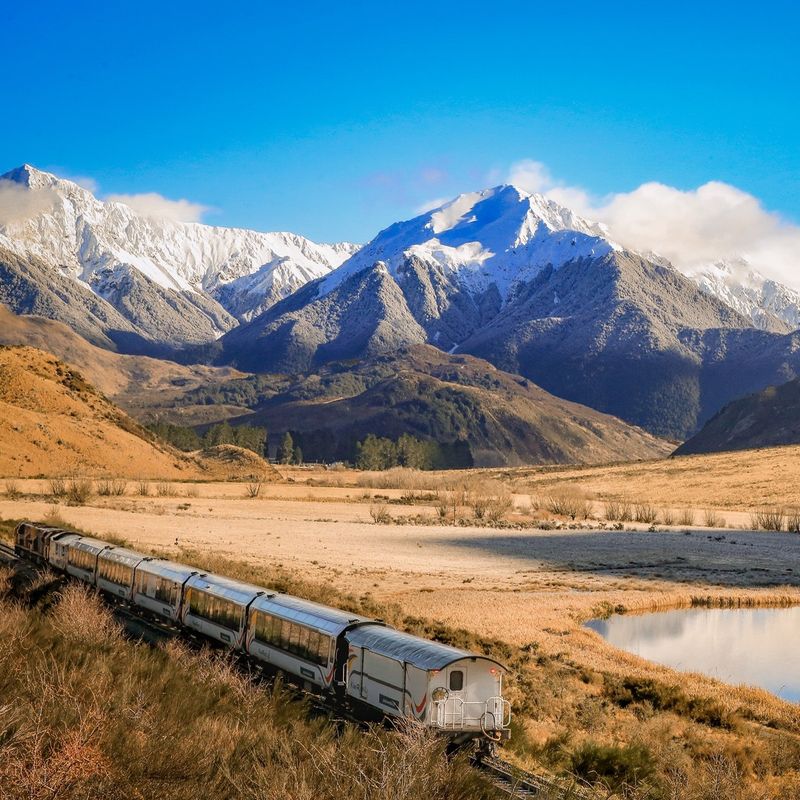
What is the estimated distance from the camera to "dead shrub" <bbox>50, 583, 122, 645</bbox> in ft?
74.3

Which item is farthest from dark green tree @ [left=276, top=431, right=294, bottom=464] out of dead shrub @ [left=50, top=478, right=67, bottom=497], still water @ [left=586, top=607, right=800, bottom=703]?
still water @ [left=586, top=607, right=800, bottom=703]

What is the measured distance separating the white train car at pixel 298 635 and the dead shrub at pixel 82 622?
11.1 ft

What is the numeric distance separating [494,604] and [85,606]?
19.2 metres

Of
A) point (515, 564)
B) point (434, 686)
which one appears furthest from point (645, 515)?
point (434, 686)

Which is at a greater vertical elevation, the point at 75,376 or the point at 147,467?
the point at 75,376

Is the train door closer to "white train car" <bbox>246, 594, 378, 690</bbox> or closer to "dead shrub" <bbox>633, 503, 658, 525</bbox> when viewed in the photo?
"white train car" <bbox>246, 594, 378, 690</bbox>

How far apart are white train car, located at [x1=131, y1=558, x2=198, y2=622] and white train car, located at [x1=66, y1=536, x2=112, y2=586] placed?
3.67m

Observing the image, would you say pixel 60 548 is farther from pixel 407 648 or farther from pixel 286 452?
pixel 286 452

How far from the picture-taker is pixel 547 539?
2697 inches

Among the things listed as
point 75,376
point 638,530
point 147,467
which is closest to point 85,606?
point 638,530

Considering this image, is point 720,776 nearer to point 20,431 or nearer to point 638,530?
point 638,530

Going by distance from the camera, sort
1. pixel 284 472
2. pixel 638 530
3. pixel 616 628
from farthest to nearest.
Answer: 1. pixel 284 472
2. pixel 638 530
3. pixel 616 628

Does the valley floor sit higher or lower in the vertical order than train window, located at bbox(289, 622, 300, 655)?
lower

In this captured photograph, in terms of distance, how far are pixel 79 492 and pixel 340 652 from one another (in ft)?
190
